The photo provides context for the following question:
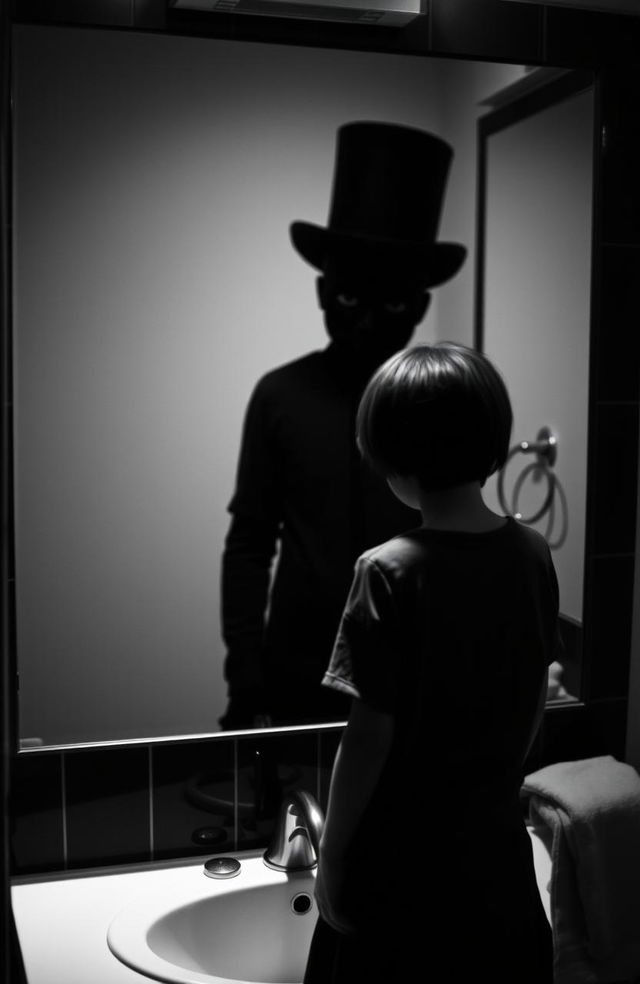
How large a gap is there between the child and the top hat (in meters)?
0.52

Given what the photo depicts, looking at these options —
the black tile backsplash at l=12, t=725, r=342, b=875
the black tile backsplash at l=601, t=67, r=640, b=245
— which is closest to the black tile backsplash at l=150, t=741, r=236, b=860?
the black tile backsplash at l=12, t=725, r=342, b=875

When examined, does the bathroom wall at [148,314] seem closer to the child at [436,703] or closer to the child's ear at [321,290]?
the child's ear at [321,290]

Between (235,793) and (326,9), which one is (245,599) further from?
(326,9)

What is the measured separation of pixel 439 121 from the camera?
62.3 inches

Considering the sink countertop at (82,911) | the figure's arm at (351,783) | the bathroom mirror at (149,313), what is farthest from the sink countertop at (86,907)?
the figure's arm at (351,783)

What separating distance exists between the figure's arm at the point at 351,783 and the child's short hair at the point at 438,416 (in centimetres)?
26

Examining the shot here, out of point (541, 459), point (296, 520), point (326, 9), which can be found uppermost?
point (326, 9)

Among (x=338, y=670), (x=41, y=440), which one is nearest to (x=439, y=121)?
(x=41, y=440)

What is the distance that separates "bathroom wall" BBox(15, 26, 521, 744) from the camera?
1.46 m

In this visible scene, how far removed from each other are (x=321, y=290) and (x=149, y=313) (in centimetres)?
27

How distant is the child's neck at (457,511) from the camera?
42.2 inches

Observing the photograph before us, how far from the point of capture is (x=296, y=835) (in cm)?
153

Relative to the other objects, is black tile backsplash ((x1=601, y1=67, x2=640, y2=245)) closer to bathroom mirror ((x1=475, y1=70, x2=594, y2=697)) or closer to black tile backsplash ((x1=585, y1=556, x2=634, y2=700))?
bathroom mirror ((x1=475, y1=70, x2=594, y2=697))

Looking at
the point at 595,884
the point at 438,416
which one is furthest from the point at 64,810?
the point at 438,416
